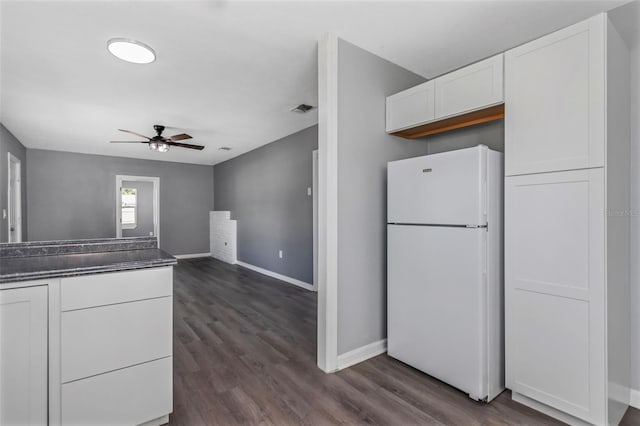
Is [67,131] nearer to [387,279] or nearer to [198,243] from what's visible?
[198,243]

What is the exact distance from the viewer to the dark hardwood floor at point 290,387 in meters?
1.76

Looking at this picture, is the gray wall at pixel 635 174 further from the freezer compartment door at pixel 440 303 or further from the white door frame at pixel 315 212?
Result: the white door frame at pixel 315 212

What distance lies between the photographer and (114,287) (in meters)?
1.51

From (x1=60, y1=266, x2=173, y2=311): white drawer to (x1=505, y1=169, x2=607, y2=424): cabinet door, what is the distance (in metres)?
2.02

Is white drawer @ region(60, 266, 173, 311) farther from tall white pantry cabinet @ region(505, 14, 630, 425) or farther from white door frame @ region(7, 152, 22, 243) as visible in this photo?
Answer: white door frame @ region(7, 152, 22, 243)

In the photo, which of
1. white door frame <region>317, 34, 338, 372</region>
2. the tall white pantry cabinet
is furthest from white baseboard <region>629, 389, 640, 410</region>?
white door frame <region>317, 34, 338, 372</region>

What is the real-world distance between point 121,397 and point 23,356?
46 cm

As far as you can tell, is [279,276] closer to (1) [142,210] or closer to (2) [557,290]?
(2) [557,290]

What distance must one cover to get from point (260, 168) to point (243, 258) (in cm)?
192

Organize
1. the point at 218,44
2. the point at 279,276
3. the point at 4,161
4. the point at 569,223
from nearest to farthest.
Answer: the point at 569,223, the point at 218,44, the point at 4,161, the point at 279,276

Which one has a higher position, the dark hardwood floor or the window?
the window

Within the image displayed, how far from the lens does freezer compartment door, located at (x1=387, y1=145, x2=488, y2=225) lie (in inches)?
75.7

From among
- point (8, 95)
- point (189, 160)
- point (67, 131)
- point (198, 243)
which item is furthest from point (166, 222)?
point (8, 95)

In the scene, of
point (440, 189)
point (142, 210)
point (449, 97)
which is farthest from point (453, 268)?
point (142, 210)
